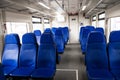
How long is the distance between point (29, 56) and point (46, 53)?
1.44 feet

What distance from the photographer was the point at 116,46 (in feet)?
8.64

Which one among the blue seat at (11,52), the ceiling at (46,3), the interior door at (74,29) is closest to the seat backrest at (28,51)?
the blue seat at (11,52)

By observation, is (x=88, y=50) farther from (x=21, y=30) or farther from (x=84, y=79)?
(x=21, y=30)

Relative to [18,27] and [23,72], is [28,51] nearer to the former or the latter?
[23,72]

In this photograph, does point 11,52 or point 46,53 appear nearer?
point 46,53

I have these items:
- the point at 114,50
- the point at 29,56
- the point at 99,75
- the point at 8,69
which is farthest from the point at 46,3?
the point at 99,75

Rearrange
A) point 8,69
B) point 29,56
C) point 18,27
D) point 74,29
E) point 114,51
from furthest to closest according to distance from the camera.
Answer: point 74,29 < point 18,27 < point 29,56 < point 8,69 < point 114,51

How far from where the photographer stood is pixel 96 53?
2668 millimetres

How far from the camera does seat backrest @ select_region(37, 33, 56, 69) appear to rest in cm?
279

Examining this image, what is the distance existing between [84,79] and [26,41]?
1.71 meters

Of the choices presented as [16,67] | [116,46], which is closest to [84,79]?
[116,46]

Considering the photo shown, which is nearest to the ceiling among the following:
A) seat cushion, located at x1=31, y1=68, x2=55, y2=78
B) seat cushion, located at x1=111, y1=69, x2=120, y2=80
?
seat cushion, located at x1=31, y1=68, x2=55, y2=78

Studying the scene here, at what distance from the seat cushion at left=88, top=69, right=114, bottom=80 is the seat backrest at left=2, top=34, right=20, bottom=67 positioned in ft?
5.85

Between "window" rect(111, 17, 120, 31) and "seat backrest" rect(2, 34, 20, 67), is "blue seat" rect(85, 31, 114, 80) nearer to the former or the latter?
"seat backrest" rect(2, 34, 20, 67)
